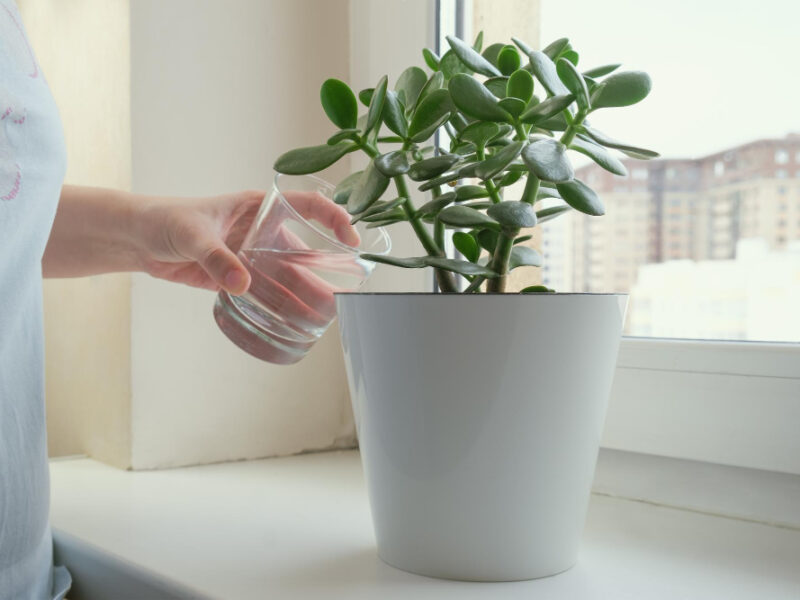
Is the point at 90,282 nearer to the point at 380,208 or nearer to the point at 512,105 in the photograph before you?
the point at 380,208

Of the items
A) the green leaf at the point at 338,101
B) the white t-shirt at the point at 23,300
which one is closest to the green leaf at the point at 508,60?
the green leaf at the point at 338,101

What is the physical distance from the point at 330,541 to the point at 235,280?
219 millimetres

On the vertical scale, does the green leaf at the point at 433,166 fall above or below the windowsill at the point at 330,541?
above

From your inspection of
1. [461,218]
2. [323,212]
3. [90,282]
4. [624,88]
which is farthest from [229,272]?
[90,282]

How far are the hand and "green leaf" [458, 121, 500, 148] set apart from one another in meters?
0.17

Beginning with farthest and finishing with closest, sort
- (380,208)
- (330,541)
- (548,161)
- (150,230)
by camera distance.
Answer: (150,230)
(330,541)
(380,208)
(548,161)

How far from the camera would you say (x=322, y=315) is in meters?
0.65

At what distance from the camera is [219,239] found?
71cm

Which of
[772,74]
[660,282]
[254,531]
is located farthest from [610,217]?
[254,531]

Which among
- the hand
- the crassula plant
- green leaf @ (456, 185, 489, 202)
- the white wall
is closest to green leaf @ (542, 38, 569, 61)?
the crassula plant

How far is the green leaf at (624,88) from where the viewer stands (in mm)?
475

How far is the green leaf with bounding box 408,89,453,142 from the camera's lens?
0.52m

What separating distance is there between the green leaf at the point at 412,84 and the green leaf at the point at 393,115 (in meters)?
0.04

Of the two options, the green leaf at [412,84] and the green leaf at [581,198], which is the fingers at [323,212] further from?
the green leaf at [581,198]
